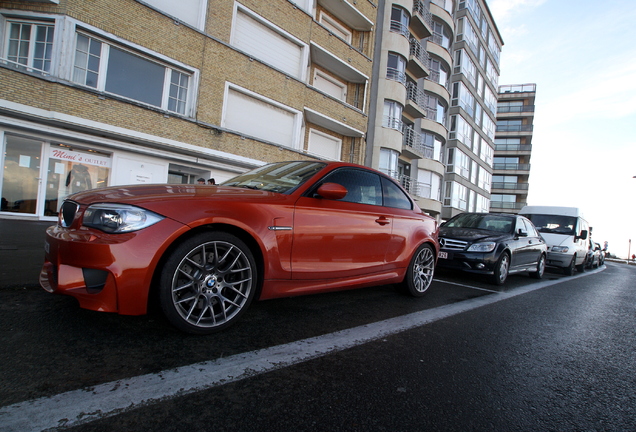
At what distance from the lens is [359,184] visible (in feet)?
12.2

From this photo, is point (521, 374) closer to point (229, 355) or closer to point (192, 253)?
point (229, 355)

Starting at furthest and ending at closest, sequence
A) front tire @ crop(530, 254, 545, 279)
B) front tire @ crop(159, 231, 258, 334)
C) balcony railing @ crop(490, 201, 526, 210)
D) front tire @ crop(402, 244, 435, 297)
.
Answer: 1. balcony railing @ crop(490, 201, 526, 210)
2. front tire @ crop(530, 254, 545, 279)
3. front tire @ crop(402, 244, 435, 297)
4. front tire @ crop(159, 231, 258, 334)

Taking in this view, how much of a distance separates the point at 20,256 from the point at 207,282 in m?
3.98

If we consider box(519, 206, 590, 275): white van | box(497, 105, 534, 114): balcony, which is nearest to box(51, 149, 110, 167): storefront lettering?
box(519, 206, 590, 275): white van

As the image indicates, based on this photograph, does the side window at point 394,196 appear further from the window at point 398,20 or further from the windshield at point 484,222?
the window at point 398,20

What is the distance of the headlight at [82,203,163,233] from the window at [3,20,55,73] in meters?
10.6

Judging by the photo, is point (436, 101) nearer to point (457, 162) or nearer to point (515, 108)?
point (457, 162)

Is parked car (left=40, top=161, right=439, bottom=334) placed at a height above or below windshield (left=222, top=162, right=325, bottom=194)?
below

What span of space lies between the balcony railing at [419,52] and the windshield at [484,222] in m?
19.4

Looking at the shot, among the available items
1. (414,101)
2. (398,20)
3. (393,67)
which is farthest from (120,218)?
(414,101)

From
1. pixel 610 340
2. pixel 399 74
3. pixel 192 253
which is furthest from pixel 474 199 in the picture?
pixel 192 253

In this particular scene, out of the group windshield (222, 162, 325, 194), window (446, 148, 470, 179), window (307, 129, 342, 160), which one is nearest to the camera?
windshield (222, 162, 325, 194)

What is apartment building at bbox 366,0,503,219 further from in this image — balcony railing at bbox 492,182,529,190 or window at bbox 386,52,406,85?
balcony railing at bbox 492,182,529,190

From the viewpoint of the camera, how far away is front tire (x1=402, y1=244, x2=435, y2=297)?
423 cm
